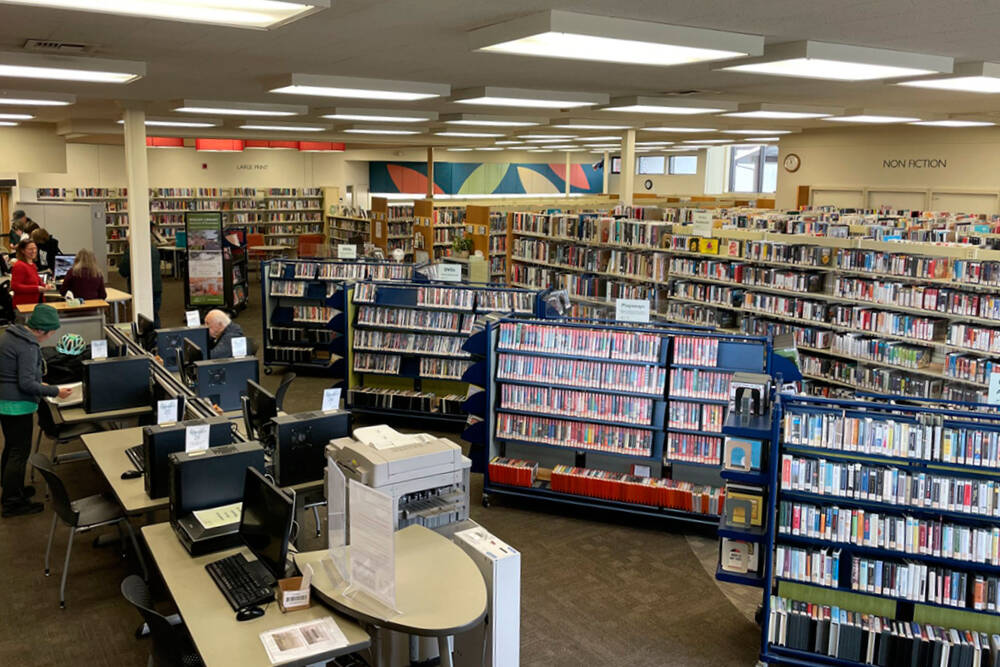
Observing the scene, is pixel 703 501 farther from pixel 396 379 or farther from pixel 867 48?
pixel 396 379

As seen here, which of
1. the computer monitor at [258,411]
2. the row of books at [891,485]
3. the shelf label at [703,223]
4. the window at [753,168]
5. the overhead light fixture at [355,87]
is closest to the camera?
the row of books at [891,485]

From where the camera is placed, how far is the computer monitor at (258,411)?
18.6 feet

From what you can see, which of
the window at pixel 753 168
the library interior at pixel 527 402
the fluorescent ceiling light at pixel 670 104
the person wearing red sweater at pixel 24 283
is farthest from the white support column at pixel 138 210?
the window at pixel 753 168

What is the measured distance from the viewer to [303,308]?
11.9 meters

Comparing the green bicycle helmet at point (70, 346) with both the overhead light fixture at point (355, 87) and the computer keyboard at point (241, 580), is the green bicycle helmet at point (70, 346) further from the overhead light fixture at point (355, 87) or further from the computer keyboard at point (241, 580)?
the computer keyboard at point (241, 580)

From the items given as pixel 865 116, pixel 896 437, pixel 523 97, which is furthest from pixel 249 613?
pixel 865 116

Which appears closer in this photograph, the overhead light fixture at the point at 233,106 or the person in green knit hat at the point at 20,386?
the person in green knit hat at the point at 20,386

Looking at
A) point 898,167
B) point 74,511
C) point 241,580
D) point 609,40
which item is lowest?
point 74,511

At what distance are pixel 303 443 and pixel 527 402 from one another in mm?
2615

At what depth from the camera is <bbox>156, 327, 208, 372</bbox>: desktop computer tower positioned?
829 cm

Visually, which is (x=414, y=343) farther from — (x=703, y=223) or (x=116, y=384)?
(x=703, y=223)

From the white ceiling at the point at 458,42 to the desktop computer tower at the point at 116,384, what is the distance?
97.4 inches

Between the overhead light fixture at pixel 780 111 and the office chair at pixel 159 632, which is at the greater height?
the overhead light fixture at pixel 780 111

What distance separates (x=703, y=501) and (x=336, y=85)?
4850 mm
